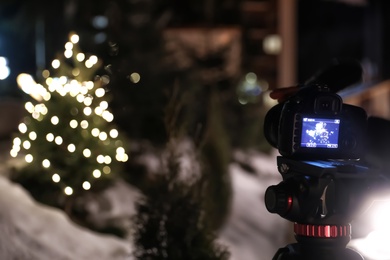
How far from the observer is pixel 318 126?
312 centimetres

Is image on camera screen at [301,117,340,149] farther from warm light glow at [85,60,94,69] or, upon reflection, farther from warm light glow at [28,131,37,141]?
warm light glow at [28,131,37,141]

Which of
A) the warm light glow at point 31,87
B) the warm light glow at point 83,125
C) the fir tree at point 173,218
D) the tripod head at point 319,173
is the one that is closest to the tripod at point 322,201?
the tripod head at point 319,173

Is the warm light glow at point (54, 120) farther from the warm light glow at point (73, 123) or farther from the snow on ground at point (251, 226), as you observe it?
the snow on ground at point (251, 226)

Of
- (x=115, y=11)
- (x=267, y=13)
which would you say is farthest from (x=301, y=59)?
(x=115, y=11)

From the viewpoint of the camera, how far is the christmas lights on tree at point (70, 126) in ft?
17.2

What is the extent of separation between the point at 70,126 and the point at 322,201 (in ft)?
9.20

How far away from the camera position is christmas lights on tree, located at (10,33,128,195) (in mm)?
5234

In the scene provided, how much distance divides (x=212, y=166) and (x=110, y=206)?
3.74 ft

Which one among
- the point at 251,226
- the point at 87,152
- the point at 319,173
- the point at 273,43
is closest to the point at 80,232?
the point at 87,152

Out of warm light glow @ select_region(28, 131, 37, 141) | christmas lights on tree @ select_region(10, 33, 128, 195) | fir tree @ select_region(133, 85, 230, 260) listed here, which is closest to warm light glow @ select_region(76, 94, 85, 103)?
christmas lights on tree @ select_region(10, 33, 128, 195)

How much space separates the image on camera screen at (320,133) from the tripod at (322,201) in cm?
9

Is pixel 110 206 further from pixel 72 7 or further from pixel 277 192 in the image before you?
pixel 277 192

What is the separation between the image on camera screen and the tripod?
88mm

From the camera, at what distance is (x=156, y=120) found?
790 centimetres
